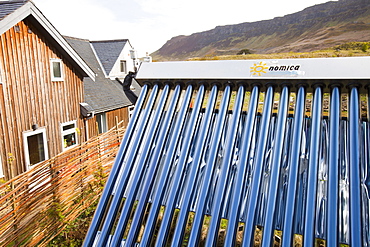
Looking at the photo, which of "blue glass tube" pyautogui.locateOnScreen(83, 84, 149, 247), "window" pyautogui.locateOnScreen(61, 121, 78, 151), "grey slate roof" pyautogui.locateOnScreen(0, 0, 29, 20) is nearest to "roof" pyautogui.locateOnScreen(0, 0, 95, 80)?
"grey slate roof" pyautogui.locateOnScreen(0, 0, 29, 20)

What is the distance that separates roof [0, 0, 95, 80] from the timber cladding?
19 centimetres

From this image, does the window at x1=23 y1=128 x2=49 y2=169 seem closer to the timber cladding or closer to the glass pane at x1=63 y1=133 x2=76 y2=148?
the timber cladding

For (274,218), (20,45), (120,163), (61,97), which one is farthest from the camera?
(61,97)

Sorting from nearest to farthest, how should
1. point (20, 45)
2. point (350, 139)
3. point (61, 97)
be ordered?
point (350, 139)
point (20, 45)
point (61, 97)

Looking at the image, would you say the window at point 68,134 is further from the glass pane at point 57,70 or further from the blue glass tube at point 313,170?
the blue glass tube at point 313,170

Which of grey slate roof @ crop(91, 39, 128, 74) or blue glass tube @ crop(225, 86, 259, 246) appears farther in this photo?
grey slate roof @ crop(91, 39, 128, 74)

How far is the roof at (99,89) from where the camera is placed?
1237cm

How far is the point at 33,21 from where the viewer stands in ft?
28.0

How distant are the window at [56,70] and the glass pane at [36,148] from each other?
2009 millimetres

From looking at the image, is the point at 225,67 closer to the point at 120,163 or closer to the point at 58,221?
the point at 120,163

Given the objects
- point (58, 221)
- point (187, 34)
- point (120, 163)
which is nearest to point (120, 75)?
point (58, 221)

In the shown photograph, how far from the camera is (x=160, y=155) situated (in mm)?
1817

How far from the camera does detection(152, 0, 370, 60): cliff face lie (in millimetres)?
48694

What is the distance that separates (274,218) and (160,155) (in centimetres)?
77
